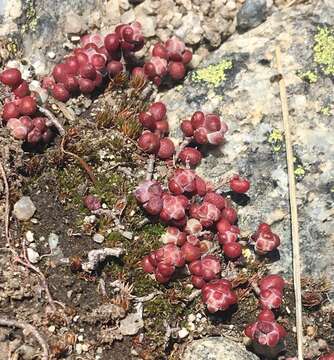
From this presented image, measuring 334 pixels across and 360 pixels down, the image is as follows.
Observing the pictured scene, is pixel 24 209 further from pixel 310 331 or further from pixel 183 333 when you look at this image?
pixel 310 331

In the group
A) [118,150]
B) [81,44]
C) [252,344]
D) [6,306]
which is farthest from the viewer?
[81,44]

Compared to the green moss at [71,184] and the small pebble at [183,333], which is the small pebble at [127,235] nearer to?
the green moss at [71,184]

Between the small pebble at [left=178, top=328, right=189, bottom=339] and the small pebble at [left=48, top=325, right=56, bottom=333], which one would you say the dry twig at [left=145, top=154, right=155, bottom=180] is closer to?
the small pebble at [left=178, top=328, right=189, bottom=339]

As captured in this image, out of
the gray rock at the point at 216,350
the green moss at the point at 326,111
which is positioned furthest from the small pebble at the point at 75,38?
the gray rock at the point at 216,350

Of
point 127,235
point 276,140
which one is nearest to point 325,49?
point 276,140

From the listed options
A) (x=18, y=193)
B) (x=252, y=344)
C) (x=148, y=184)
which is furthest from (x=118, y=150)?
(x=252, y=344)

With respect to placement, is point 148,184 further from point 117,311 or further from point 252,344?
point 252,344

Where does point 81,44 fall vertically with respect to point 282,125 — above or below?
above
